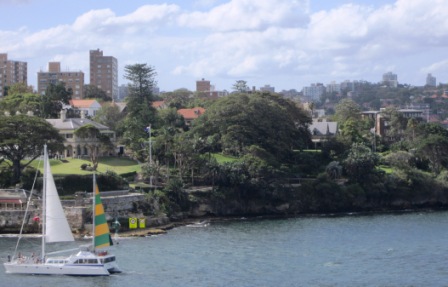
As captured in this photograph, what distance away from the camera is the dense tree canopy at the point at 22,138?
93000mm

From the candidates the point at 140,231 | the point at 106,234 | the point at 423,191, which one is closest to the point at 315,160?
the point at 423,191

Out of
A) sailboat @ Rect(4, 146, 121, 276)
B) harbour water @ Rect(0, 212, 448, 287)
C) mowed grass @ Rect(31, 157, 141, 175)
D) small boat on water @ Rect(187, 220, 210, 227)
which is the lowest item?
harbour water @ Rect(0, 212, 448, 287)

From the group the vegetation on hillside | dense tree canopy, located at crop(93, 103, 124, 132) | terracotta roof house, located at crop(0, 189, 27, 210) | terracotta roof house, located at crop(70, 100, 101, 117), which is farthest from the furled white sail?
terracotta roof house, located at crop(70, 100, 101, 117)

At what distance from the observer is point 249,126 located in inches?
4624

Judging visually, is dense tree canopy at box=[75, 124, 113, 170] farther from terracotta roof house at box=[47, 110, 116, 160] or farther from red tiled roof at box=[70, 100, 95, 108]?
red tiled roof at box=[70, 100, 95, 108]

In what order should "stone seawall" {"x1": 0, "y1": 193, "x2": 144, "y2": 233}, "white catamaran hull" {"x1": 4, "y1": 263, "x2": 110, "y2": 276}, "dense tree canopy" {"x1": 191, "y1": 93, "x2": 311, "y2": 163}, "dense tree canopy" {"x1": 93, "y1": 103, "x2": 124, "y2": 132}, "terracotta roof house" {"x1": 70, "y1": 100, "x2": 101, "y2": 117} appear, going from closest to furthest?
"white catamaran hull" {"x1": 4, "y1": 263, "x2": 110, "y2": 276} → "stone seawall" {"x1": 0, "y1": 193, "x2": 144, "y2": 233} → "dense tree canopy" {"x1": 191, "y1": 93, "x2": 311, "y2": 163} → "dense tree canopy" {"x1": 93, "y1": 103, "x2": 124, "y2": 132} → "terracotta roof house" {"x1": 70, "y1": 100, "x2": 101, "y2": 117}

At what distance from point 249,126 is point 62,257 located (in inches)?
2172

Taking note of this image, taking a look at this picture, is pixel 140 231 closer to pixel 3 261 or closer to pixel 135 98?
pixel 3 261

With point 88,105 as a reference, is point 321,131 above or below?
below

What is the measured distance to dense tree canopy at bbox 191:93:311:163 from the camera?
11612 centimetres

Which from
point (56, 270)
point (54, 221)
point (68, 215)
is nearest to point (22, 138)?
point (68, 215)

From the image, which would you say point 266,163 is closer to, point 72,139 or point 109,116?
point 72,139

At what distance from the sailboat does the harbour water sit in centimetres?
77

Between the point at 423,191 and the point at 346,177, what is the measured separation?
951cm
